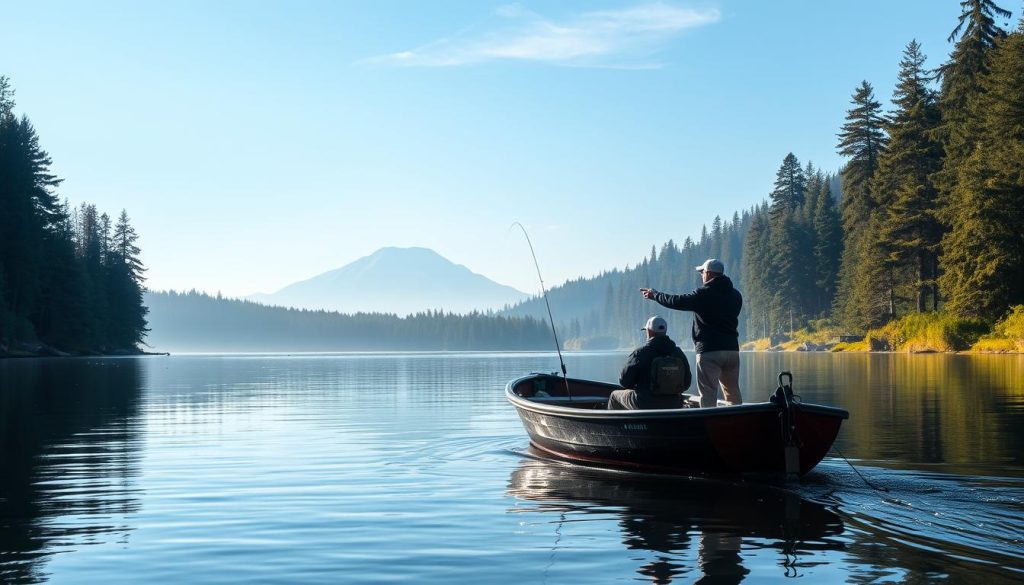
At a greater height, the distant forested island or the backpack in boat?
the distant forested island

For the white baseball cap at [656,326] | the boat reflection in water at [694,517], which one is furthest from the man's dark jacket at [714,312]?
the boat reflection in water at [694,517]

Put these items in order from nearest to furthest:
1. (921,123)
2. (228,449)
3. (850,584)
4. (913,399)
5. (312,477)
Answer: (850,584) → (312,477) → (228,449) → (913,399) → (921,123)

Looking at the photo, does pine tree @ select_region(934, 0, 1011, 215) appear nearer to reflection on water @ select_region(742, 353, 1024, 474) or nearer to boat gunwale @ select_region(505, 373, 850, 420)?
reflection on water @ select_region(742, 353, 1024, 474)

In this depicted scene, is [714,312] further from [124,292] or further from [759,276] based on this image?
[759,276]

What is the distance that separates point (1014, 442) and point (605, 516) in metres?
8.48

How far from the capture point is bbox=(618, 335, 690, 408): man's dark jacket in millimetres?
13570

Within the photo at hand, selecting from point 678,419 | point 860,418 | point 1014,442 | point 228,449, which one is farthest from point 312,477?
point 860,418

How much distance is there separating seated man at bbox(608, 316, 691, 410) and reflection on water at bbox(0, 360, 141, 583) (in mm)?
6647

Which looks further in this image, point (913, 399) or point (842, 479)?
point (913, 399)

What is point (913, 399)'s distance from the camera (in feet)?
79.3

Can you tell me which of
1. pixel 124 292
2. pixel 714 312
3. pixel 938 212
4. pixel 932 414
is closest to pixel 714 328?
pixel 714 312

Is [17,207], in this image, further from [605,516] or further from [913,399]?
[605,516]

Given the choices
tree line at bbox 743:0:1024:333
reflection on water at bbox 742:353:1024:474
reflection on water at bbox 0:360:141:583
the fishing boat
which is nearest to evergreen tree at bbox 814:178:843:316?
tree line at bbox 743:0:1024:333

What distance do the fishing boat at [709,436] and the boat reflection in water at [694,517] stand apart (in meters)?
0.28
